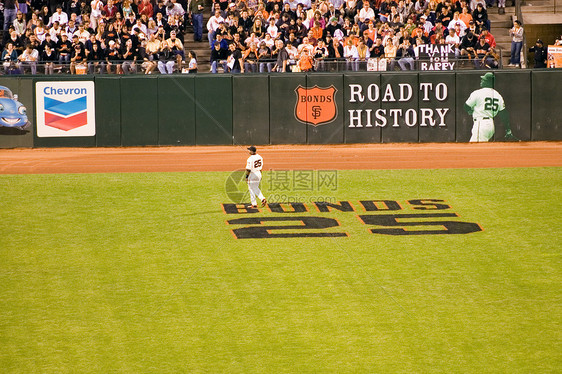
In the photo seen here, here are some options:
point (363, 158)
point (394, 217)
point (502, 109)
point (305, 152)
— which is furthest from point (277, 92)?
point (394, 217)

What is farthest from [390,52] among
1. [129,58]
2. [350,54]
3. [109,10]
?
[109,10]

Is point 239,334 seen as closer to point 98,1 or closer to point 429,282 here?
point 429,282

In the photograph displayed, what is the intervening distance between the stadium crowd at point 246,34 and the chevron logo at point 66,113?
101 cm

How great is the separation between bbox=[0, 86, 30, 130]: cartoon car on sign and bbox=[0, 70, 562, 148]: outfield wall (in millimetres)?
142

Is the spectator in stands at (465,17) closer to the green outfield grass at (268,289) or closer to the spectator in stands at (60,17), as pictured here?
the green outfield grass at (268,289)

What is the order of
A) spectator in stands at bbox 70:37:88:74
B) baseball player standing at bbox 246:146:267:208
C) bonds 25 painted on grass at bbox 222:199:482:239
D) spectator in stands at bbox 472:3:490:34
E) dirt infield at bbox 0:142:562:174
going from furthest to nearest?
spectator in stands at bbox 472:3:490:34
spectator in stands at bbox 70:37:88:74
dirt infield at bbox 0:142:562:174
baseball player standing at bbox 246:146:267:208
bonds 25 painted on grass at bbox 222:199:482:239

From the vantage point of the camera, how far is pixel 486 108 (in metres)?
27.6

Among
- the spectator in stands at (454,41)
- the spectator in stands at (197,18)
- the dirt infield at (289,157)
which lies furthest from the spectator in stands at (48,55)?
the spectator in stands at (454,41)

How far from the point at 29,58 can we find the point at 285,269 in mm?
16656

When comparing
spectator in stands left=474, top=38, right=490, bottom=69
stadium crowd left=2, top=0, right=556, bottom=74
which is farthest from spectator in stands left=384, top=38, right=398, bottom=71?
spectator in stands left=474, top=38, right=490, bottom=69

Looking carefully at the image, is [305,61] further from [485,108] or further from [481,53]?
[485,108]

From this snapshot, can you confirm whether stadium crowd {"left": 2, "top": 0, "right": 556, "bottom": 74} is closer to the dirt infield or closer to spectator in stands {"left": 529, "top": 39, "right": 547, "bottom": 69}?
spectator in stands {"left": 529, "top": 39, "right": 547, "bottom": 69}

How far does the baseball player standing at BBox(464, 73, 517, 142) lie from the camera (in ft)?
90.4

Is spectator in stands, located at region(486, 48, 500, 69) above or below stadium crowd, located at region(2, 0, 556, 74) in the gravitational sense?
below
